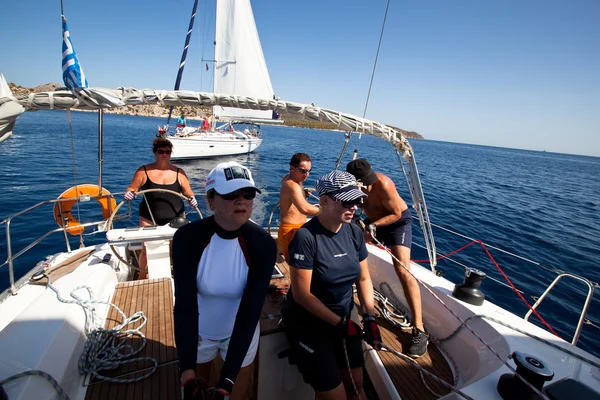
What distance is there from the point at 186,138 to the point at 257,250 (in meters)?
23.2

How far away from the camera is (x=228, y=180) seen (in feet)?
4.97

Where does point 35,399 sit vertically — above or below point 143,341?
above

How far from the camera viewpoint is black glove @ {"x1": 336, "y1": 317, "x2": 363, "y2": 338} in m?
2.04

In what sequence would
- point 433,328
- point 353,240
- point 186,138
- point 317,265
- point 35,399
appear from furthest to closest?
point 186,138 < point 433,328 < point 353,240 < point 317,265 < point 35,399

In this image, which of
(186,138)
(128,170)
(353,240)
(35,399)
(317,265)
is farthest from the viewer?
(186,138)

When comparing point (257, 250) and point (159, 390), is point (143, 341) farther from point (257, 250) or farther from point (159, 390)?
point (257, 250)

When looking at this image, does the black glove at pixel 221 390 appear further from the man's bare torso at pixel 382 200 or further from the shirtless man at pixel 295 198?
the man's bare torso at pixel 382 200

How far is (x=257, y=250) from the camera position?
163 cm

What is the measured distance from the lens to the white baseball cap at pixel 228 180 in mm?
1485

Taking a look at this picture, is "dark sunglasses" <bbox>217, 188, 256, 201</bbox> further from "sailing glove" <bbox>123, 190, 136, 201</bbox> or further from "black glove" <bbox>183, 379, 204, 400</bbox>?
"sailing glove" <bbox>123, 190, 136, 201</bbox>

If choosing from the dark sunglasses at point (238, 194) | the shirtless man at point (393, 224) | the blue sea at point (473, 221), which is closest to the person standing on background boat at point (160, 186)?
the blue sea at point (473, 221)

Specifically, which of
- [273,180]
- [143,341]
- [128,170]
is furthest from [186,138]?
[143,341]

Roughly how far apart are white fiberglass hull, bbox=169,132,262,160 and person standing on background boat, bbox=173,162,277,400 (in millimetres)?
22266

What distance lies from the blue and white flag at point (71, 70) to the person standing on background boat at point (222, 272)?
6.24ft
